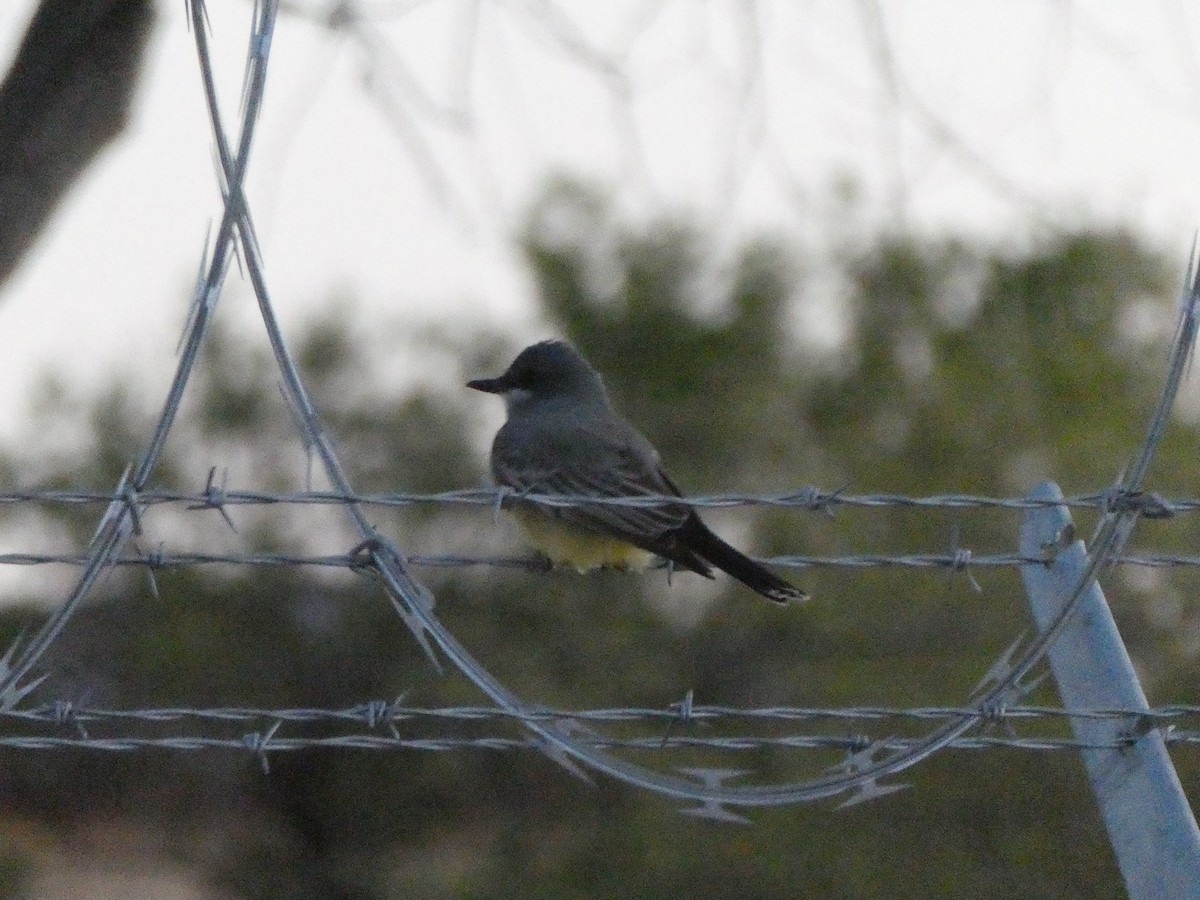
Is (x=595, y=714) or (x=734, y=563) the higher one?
(x=734, y=563)

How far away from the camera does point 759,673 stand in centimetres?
980

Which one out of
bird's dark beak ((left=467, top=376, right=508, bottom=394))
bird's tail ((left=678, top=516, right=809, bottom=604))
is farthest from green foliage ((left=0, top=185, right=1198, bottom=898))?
bird's tail ((left=678, top=516, right=809, bottom=604))

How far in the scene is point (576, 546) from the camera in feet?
19.4

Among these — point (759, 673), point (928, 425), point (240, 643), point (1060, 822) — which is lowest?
point (1060, 822)

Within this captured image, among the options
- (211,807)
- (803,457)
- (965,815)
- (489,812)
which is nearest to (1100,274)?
(803,457)

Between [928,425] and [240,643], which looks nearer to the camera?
[928,425]

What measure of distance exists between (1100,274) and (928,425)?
145cm

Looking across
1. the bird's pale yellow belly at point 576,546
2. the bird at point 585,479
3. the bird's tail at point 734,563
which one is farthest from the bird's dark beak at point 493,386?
the bird's tail at point 734,563

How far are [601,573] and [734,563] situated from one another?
178 inches

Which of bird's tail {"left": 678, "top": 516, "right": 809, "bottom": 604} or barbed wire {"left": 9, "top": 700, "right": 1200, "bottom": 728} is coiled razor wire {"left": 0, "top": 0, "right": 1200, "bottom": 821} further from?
bird's tail {"left": 678, "top": 516, "right": 809, "bottom": 604}

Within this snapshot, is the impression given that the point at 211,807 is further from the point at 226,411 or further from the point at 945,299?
the point at 945,299

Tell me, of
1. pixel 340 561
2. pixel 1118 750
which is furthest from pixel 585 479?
pixel 1118 750

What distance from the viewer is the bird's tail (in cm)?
498

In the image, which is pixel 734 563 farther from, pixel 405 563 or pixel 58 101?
pixel 58 101
